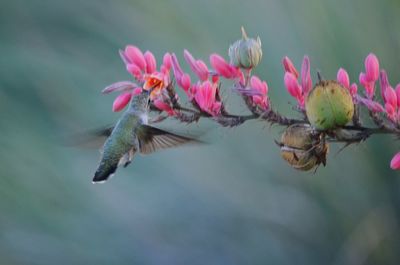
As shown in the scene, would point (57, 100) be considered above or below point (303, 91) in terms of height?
above

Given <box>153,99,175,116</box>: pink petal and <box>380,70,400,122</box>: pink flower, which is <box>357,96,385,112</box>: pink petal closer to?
<box>380,70,400,122</box>: pink flower

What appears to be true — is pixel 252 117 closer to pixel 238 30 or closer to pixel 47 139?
pixel 238 30

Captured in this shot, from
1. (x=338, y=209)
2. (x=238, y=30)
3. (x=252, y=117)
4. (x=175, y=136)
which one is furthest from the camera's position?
(x=238, y=30)

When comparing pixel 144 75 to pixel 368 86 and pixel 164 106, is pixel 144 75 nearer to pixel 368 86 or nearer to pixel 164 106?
pixel 164 106

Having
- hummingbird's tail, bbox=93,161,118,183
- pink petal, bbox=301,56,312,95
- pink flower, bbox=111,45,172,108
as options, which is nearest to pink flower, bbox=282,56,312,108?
pink petal, bbox=301,56,312,95

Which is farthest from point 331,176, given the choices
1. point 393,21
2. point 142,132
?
point 142,132

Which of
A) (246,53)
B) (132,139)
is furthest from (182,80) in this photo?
(132,139)

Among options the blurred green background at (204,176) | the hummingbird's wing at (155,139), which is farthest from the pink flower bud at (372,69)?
the blurred green background at (204,176)
